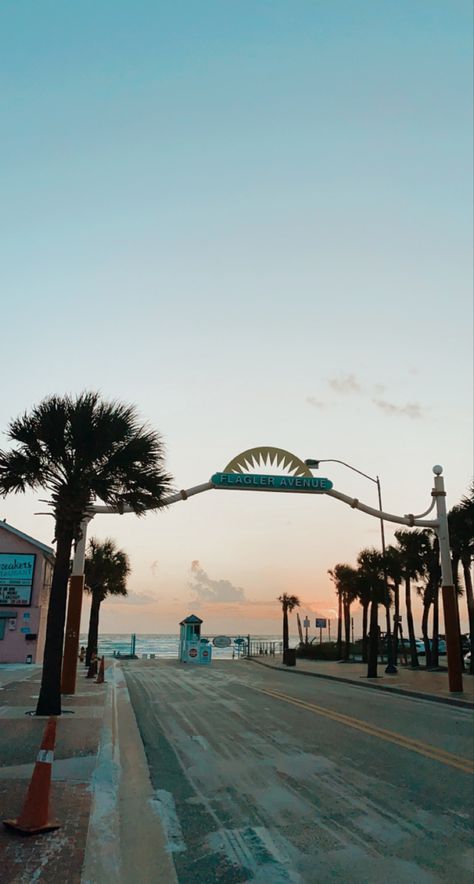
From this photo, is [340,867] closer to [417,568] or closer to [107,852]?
[107,852]

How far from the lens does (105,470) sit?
627 inches

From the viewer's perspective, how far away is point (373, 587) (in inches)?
1231

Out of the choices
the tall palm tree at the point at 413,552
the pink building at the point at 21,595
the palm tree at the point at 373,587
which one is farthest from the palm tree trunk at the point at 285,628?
the pink building at the point at 21,595

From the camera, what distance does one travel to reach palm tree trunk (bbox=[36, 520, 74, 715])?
46.8ft

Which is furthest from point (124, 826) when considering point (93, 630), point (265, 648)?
point (265, 648)

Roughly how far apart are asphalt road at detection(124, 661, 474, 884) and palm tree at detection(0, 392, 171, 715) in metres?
3.62

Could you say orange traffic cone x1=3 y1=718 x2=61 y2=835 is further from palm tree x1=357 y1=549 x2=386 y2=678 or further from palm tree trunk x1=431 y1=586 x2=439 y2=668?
palm tree trunk x1=431 y1=586 x2=439 y2=668

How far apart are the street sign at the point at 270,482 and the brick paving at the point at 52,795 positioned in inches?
350

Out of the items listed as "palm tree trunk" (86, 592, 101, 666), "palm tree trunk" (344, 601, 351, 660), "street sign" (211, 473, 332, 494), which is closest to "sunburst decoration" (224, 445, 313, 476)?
"street sign" (211, 473, 332, 494)

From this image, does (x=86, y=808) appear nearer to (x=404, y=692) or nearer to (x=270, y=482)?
(x=270, y=482)

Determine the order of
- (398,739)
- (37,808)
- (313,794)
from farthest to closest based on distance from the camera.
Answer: (398,739) < (313,794) < (37,808)

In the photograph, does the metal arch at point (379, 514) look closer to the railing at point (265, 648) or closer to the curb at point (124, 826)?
the curb at point (124, 826)

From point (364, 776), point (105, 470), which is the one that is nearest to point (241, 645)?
point (105, 470)

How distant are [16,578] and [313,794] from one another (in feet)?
103
